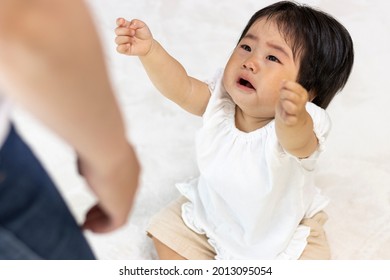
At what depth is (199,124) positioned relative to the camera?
95 cm

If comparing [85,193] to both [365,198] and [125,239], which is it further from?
[365,198]

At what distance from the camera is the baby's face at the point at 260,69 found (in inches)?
24.7

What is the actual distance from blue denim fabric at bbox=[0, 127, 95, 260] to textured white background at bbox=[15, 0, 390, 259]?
38 centimetres

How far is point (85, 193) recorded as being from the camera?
0.82 metres

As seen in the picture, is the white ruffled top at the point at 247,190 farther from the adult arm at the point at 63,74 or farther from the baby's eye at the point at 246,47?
the adult arm at the point at 63,74

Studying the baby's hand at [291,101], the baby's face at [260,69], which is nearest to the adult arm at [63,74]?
the baby's hand at [291,101]

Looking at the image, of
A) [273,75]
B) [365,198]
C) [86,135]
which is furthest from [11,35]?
[365,198]

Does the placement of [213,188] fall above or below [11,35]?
below

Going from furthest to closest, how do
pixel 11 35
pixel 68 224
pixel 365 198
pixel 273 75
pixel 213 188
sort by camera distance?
pixel 365 198 < pixel 213 188 < pixel 273 75 < pixel 68 224 < pixel 11 35

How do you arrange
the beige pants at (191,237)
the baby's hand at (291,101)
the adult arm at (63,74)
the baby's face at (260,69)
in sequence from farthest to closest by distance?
the beige pants at (191,237) → the baby's face at (260,69) → the baby's hand at (291,101) → the adult arm at (63,74)

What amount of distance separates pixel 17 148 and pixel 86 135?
6 cm

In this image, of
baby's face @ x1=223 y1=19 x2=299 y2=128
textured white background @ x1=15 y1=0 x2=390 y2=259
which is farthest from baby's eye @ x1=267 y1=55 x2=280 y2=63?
textured white background @ x1=15 y1=0 x2=390 y2=259

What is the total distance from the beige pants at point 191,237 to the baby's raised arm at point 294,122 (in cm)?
19

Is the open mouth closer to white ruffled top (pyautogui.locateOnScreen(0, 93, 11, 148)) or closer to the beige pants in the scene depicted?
the beige pants
